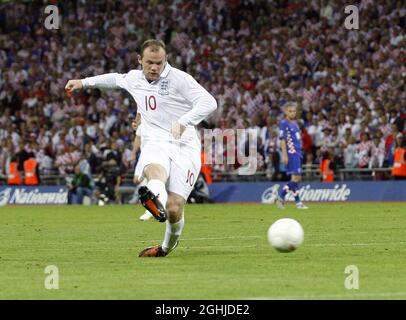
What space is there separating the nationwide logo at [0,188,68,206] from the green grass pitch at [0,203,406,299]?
11948 mm

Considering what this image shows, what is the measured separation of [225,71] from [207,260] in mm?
23351

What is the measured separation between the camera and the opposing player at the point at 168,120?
12750 millimetres

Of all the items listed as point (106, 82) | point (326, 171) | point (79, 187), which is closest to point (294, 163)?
point (326, 171)

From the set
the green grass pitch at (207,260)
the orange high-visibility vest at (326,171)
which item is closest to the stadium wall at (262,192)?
the orange high-visibility vest at (326,171)

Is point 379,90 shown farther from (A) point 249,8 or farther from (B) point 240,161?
(A) point 249,8

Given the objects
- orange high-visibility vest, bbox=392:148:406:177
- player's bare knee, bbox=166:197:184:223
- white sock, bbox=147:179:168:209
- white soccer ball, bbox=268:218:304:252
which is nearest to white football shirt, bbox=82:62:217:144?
player's bare knee, bbox=166:197:184:223

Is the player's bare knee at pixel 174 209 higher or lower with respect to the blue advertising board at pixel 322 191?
higher

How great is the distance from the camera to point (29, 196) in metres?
34.8

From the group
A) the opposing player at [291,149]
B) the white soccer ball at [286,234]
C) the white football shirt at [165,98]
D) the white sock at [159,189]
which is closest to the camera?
the white sock at [159,189]

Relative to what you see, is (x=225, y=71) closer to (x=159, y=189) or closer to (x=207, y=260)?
(x=207, y=260)

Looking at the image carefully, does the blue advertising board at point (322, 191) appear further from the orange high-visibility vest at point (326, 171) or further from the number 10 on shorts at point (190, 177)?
the number 10 on shorts at point (190, 177)

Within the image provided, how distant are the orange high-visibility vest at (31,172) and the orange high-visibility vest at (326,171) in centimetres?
970

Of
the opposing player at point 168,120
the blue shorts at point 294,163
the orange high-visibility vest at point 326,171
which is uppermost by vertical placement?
the opposing player at point 168,120

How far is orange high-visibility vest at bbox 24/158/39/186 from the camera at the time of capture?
34969 mm
